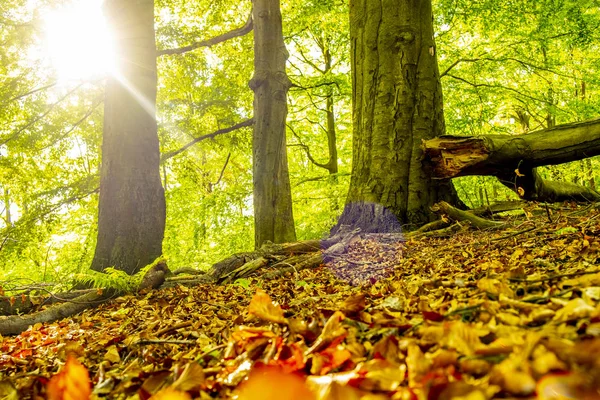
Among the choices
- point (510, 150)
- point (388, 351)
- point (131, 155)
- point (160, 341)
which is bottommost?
point (160, 341)

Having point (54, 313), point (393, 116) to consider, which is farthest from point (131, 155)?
point (393, 116)

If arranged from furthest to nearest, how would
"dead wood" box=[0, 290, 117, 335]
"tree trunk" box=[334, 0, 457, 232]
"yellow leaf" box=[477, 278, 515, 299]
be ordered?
"tree trunk" box=[334, 0, 457, 232] → "dead wood" box=[0, 290, 117, 335] → "yellow leaf" box=[477, 278, 515, 299]

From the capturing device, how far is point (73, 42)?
7.11m

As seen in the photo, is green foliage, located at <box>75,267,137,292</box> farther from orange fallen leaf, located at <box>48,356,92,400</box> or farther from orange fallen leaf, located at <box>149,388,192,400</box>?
orange fallen leaf, located at <box>149,388,192,400</box>

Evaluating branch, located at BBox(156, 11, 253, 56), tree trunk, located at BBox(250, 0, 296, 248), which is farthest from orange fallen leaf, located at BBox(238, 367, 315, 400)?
branch, located at BBox(156, 11, 253, 56)

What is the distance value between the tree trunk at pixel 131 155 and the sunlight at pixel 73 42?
43.6 inches

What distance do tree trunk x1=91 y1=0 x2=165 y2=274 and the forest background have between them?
1594 millimetres

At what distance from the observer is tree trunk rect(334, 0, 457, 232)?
13.5 ft

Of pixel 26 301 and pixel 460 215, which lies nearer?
pixel 26 301

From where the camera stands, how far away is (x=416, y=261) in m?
2.79

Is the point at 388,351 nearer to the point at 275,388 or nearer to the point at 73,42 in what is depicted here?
the point at 275,388

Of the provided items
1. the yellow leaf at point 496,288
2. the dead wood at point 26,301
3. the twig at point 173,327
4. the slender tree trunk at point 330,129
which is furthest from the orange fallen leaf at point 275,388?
the slender tree trunk at point 330,129

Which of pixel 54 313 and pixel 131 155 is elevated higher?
pixel 131 155

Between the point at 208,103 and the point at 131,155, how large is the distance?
176 inches
